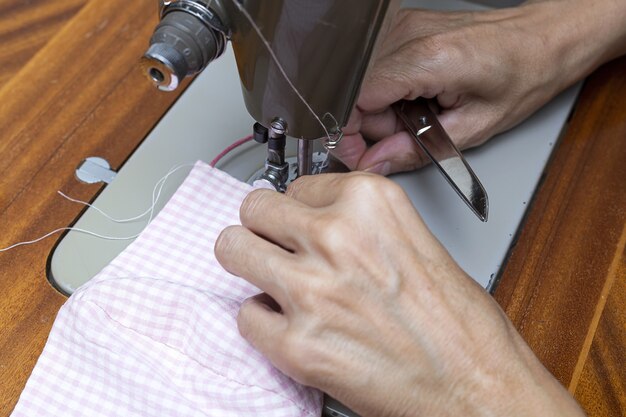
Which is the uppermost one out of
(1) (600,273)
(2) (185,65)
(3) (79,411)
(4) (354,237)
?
(2) (185,65)

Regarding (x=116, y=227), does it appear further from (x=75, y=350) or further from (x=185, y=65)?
(x=185, y=65)

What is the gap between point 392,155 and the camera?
2.65ft

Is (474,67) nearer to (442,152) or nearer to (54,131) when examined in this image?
(442,152)

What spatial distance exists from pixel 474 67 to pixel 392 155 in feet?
0.47

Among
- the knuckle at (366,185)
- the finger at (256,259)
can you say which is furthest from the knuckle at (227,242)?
the knuckle at (366,185)

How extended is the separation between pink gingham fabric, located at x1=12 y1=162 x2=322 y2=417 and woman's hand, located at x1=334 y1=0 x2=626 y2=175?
10.7 inches

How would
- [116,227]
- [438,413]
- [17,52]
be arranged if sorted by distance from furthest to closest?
[17,52]
[116,227]
[438,413]

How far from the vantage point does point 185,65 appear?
544 mm

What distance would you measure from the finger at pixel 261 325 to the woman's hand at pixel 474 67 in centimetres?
30

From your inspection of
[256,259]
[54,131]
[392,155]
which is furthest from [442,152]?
[54,131]

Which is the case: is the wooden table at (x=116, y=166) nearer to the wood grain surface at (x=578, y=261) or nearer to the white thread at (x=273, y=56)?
the wood grain surface at (x=578, y=261)

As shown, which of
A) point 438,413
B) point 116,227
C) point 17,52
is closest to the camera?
point 438,413

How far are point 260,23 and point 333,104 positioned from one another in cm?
11

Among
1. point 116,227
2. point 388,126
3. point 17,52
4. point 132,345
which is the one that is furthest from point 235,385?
point 17,52
